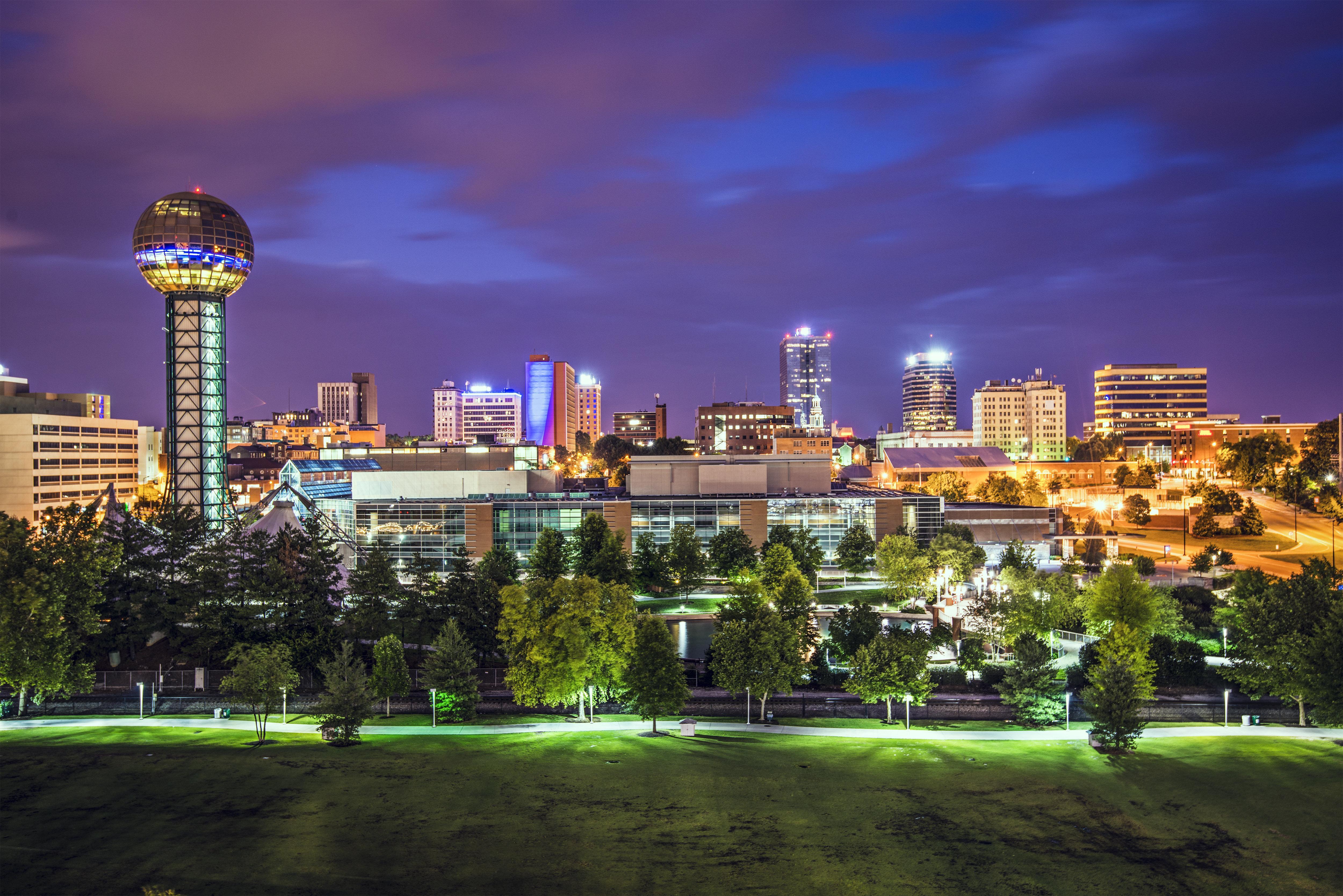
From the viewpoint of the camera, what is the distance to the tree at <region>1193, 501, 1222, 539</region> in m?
105

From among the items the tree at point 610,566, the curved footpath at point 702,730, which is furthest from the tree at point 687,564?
the curved footpath at point 702,730

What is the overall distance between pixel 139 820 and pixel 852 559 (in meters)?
58.8

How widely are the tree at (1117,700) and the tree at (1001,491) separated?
275 feet

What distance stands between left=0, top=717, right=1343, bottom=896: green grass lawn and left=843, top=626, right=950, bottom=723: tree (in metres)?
3.33

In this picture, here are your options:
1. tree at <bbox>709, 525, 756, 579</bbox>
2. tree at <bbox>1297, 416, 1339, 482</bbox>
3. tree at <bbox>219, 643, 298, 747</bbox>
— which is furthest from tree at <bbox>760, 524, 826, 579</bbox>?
tree at <bbox>1297, 416, 1339, 482</bbox>

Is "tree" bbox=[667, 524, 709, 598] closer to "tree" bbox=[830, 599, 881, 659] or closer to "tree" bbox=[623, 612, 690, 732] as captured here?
"tree" bbox=[830, 599, 881, 659]

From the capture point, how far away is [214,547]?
2125 inches

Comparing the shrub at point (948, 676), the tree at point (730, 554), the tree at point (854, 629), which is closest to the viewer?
the shrub at point (948, 676)

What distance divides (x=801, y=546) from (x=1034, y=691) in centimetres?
3429

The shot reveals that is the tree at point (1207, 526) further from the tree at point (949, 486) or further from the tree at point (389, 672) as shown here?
the tree at point (389, 672)

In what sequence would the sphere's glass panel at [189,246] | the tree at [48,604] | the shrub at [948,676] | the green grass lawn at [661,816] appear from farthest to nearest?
the sphere's glass panel at [189,246]
the shrub at [948,676]
the tree at [48,604]
the green grass lawn at [661,816]

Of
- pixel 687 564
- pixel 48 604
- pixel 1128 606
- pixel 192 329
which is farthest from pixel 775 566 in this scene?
pixel 192 329

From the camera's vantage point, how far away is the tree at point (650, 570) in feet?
232

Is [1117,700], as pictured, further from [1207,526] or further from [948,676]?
[1207,526]
